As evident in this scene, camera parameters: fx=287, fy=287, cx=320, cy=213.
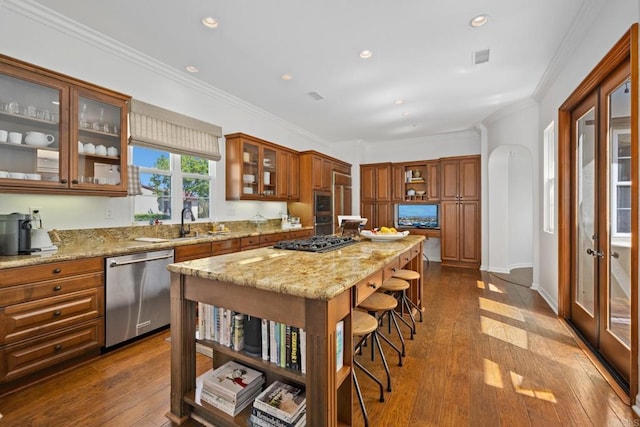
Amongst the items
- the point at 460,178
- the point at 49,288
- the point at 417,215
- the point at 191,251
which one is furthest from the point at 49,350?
the point at 460,178

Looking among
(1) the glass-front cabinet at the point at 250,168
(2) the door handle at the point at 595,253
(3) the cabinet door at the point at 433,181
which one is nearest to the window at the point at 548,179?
(2) the door handle at the point at 595,253

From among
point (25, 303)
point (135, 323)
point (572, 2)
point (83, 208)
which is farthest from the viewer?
point (83, 208)

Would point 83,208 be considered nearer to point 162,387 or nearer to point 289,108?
point 162,387

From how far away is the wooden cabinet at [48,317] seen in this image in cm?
188

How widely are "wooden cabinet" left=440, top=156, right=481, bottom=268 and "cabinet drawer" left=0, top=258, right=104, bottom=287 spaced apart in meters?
5.77

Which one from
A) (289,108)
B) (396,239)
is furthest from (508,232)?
(289,108)

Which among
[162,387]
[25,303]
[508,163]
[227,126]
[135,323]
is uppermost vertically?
[227,126]

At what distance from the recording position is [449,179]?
235 inches

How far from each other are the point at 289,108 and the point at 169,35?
2183mm

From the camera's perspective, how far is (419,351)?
2.43m

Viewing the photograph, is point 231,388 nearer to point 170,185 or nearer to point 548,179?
point 170,185

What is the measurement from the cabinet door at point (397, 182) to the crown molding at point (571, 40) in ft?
9.98

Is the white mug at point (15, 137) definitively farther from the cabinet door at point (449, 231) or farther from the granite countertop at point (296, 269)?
the cabinet door at point (449, 231)

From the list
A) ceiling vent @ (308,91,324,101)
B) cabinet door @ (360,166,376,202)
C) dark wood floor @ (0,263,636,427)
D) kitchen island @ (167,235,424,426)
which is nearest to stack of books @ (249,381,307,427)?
kitchen island @ (167,235,424,426)
